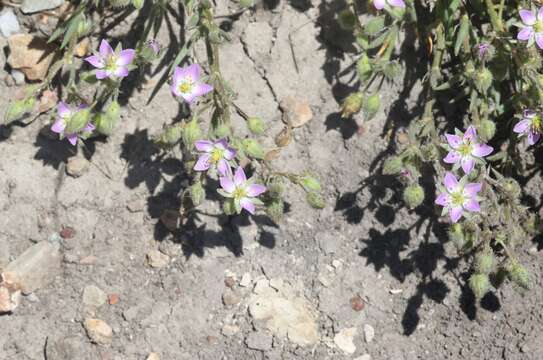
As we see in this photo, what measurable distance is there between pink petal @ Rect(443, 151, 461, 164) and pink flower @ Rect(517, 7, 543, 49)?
468 millimetres

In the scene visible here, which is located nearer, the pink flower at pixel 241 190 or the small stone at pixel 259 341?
the pink flower at pixel 241 190

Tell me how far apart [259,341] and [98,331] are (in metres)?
0.62

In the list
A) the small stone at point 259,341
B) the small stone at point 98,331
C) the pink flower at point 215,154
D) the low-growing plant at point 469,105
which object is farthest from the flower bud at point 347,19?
the small stone at point 98,331

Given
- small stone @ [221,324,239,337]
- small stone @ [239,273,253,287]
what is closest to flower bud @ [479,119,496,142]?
small stone @ [239,273,253,287]

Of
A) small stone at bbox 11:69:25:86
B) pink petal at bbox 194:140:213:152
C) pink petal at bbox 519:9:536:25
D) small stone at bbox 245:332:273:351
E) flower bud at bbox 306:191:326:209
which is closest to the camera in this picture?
pink petal at bbox 194:140:213:152

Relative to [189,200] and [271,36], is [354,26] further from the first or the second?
[189,200]

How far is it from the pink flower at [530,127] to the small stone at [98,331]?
171 centimetres

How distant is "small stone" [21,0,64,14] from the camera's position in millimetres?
3176

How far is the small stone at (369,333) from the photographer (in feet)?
10.2

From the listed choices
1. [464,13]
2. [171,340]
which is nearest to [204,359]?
[171,340]

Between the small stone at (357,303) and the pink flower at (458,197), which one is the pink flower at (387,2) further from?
the small stone at (357,303)

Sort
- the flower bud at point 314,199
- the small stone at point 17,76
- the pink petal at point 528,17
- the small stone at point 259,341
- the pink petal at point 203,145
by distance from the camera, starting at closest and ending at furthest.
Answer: the pink petal at point 203,145
the pink petal at point 528,17
the flower bud at point 314,199
the small stone at point 259,341
the small stone at point 17,76

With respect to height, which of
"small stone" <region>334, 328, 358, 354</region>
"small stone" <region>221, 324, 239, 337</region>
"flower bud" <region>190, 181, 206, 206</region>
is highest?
"flower bud" <region>190, 181, 206, 206</region>

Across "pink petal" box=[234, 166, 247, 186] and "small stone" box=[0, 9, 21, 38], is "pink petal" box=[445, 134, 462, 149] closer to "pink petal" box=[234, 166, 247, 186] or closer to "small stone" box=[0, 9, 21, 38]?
"pink petal" box=[234, 166, 247, 186]
